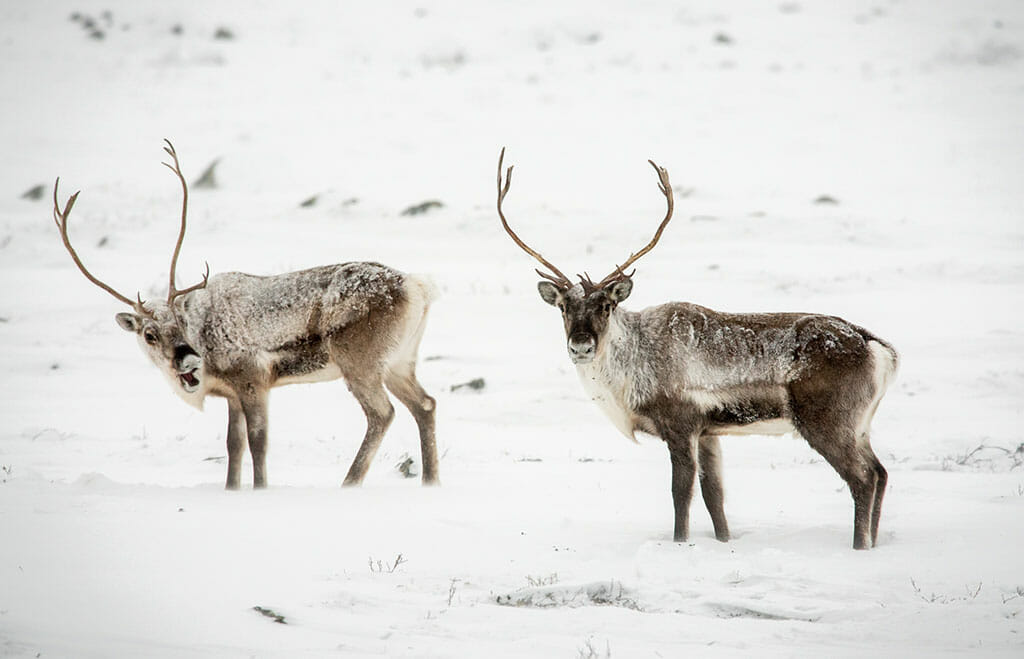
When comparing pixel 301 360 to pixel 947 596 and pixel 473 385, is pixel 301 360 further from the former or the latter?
pixel 947 596

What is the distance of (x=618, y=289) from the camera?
7277mm

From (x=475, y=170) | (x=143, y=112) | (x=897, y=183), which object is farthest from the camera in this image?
(x=143, y=112)

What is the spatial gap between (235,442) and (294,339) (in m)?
0.90

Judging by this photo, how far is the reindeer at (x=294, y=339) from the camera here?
8.41 m

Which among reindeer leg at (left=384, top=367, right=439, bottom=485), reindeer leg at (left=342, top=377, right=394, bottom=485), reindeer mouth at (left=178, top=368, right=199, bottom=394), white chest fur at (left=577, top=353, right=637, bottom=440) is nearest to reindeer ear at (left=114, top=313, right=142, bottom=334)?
reindeer mouth at (left=178, top=368, right=199, bottom=394)

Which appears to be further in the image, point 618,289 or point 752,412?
point 618,289

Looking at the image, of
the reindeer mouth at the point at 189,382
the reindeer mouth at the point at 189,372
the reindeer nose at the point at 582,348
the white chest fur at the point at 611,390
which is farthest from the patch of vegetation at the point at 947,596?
the reindeer mouth at the point at 189,382

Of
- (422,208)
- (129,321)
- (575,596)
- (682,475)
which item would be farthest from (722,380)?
(422,208)

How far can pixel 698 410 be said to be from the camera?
22.8 feet

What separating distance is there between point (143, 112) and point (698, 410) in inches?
1061

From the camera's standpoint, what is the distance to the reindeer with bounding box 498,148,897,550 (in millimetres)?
6719

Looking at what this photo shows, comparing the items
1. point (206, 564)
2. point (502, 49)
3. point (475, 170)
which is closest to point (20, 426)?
point (206, 564)

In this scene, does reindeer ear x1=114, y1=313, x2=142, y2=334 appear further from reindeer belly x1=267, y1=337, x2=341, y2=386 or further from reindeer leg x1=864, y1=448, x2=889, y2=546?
reindeer leg x1=864, y1=448, x2=889, y2=546

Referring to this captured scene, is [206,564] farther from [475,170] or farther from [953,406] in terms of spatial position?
[475,170]
